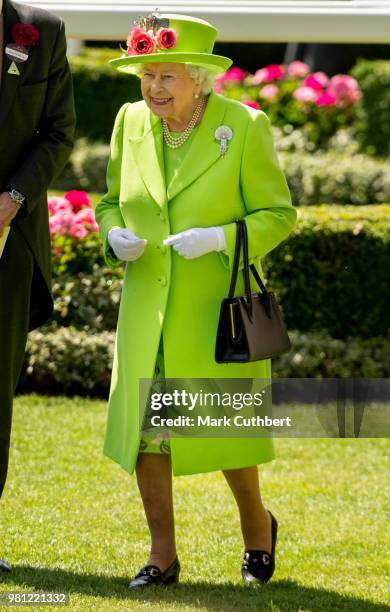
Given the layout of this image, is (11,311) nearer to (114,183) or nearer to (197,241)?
(114,183)

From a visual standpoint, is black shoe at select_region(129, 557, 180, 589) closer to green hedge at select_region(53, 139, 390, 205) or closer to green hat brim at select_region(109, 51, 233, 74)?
green hat brim at select_region(109, 51, 233, 74)

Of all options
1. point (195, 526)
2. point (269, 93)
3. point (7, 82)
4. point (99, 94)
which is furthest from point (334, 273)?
point (99, 94)

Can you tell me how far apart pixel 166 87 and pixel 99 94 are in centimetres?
1018

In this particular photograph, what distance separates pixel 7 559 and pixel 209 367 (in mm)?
972

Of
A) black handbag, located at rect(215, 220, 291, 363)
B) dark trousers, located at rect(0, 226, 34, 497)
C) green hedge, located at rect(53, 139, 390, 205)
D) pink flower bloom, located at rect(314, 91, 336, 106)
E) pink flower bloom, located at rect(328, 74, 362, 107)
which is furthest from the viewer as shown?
pink flower bloom, located at rect(328, 74, 362, 107)

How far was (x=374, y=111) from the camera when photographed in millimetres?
12836

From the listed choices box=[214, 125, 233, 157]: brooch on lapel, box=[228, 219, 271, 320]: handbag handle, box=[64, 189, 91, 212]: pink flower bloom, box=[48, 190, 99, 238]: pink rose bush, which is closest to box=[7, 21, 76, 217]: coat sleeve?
box=[214, 125, 233, 157]: brooch on lapel

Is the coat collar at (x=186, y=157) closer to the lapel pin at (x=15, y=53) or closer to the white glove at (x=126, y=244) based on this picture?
the white glove at (x=126, y=244)

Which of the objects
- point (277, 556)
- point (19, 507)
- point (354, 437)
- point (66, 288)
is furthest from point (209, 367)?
point (66, 288)

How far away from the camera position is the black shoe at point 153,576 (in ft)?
12.9

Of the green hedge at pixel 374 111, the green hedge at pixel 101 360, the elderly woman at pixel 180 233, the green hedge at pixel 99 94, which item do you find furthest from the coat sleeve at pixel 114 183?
the green hedge at pixel 99 94

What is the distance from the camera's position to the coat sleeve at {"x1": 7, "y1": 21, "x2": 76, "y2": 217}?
3943 millimetres

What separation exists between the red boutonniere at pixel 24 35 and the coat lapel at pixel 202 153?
1.87ft

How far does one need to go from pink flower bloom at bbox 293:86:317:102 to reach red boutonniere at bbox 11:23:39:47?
26.3 feet
